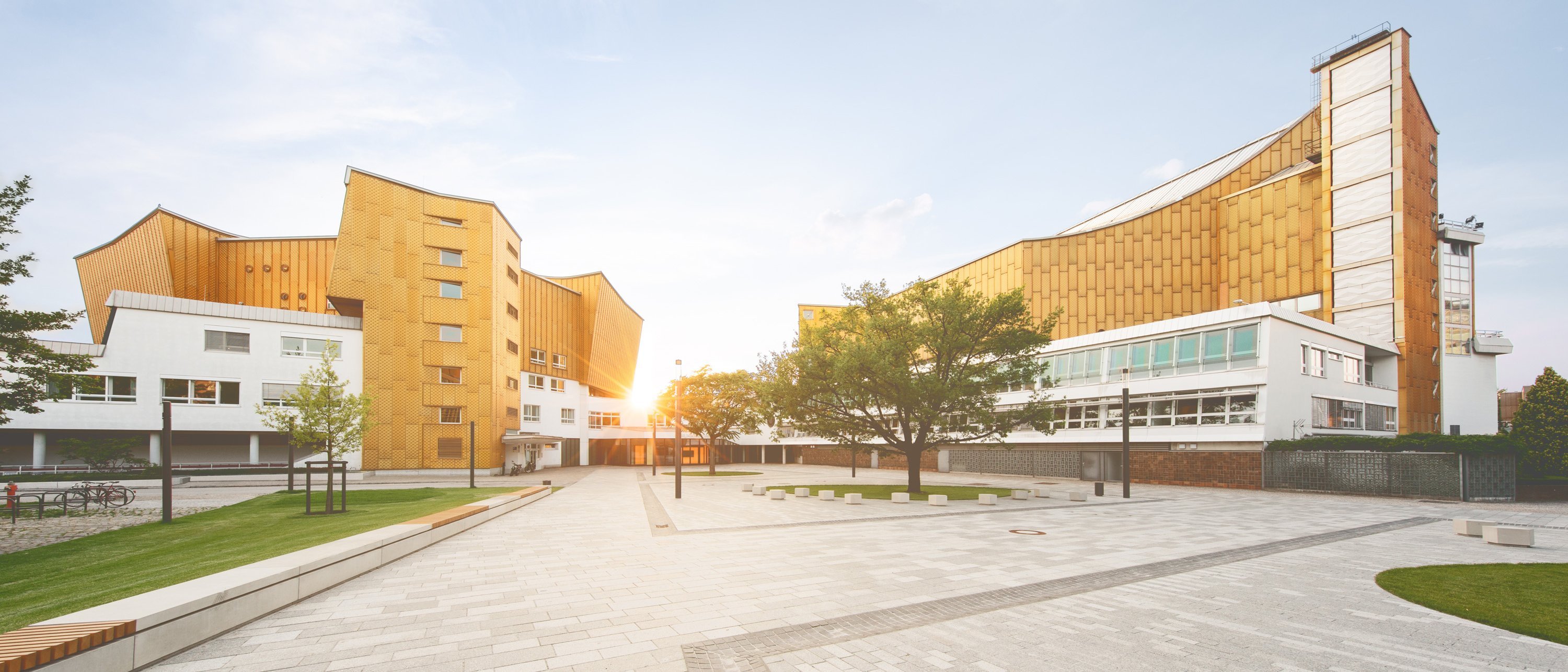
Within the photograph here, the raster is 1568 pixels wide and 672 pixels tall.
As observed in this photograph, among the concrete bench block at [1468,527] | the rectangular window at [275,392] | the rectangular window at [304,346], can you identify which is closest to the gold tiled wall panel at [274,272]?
the rectangular window at [304,346]

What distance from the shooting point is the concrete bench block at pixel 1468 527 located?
1489cm

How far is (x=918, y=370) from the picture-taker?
28.1 meters

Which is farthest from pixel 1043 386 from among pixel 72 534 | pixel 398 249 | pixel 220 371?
pixel 220 371

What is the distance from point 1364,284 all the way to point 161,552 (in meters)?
62.7

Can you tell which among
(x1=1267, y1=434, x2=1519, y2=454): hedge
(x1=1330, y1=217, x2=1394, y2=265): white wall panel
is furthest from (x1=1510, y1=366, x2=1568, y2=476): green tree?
(x1=1267, y1=434, x2=1519, y2=454): hedge

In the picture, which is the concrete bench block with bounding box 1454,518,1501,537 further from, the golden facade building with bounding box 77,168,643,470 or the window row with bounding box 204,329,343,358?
the window row with bounding box 204,329,343,358

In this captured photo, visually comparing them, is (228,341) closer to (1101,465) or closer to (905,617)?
(905,617)

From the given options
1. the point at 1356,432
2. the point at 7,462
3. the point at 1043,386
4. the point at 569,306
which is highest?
the point at 569,306

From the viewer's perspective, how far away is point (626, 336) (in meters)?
79.4

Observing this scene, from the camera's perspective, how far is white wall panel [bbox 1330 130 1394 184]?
45.4 m

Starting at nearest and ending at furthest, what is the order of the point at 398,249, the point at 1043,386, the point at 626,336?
the point at 1043,386, the point at 398,249, the point at 626,336

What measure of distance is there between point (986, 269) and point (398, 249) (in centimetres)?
4858

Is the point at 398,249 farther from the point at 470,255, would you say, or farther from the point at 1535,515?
the point at 1535,515

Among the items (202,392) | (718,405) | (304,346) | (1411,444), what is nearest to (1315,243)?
(1411,444)
